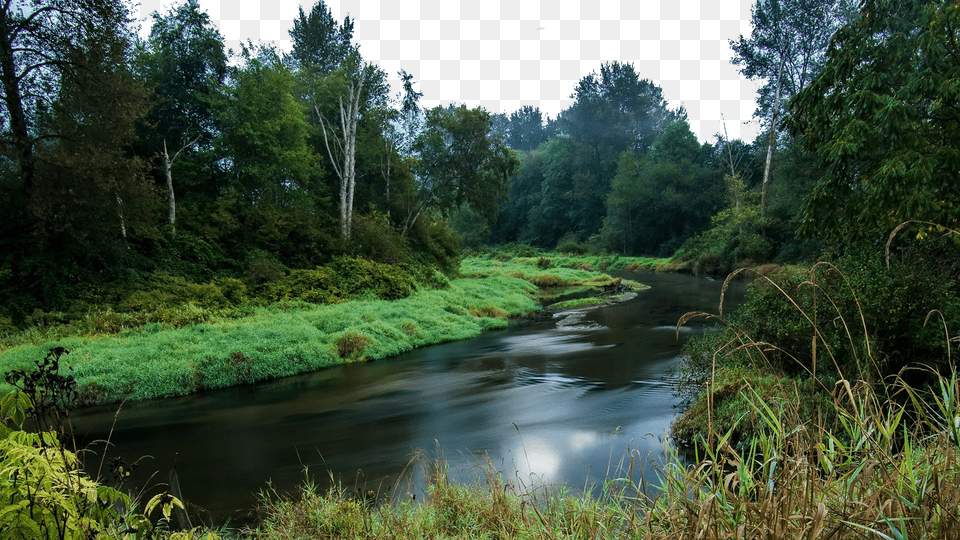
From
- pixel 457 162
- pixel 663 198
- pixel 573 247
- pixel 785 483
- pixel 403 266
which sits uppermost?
pixel 457 162

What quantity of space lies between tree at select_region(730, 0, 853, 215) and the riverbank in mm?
25627

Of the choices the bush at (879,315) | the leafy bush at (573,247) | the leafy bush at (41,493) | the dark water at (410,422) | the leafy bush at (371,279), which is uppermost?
the leafy bush at (573,247)

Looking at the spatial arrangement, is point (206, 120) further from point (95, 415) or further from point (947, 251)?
point (947, 251)

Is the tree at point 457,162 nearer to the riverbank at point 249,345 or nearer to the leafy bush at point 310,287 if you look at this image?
the leafy bush at point 310,287

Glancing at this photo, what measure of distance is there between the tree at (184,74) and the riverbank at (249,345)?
10388mm

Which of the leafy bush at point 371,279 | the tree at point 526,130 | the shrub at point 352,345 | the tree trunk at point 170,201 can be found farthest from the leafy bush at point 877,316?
the tree at point 526,130

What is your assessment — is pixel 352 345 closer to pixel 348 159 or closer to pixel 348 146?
pixel 348 159

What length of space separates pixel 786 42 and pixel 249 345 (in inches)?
1352

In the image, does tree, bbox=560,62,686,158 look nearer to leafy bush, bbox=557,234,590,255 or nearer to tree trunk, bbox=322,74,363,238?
leafy bush, bbox=557,234,590,255

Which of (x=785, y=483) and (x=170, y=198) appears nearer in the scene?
(x=785, y=483)

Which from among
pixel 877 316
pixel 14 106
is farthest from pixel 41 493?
pixel 14 106

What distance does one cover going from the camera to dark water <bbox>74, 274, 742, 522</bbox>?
6902mm

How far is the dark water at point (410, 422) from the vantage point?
22.6 feet

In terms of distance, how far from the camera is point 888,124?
8320 millimetres
